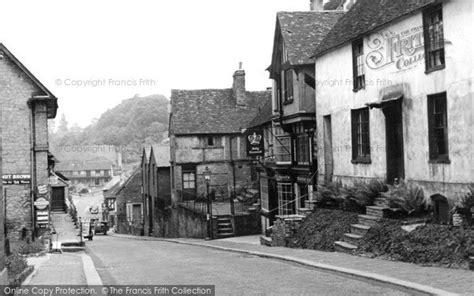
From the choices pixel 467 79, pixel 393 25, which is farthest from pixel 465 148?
pixel 393 25

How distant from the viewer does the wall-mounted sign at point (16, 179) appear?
28.3 metres

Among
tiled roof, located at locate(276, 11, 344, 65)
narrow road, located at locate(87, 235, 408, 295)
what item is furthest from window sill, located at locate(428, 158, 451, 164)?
tiled roof, located at locate(276, 11, 344, 65)

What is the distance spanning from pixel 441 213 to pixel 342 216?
4.47 meters

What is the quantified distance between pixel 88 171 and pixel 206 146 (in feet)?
232

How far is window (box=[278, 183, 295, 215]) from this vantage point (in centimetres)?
2706

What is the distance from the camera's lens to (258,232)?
3297cm

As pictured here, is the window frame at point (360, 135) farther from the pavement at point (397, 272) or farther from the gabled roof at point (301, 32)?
the pavement at point (397, 272)

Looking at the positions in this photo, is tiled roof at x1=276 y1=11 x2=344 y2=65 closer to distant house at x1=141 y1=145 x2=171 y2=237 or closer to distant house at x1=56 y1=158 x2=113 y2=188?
distant house at x1=141 y1=145 x2=171 y2=237

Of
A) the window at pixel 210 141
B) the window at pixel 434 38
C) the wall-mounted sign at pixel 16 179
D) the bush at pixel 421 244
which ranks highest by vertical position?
the window at pixel 434 38

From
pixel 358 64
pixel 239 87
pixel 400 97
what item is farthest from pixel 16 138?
pixel 400 97

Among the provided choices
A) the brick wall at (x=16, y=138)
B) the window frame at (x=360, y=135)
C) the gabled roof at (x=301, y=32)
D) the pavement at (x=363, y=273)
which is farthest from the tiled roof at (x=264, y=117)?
the pavement at (x=363, y=273)

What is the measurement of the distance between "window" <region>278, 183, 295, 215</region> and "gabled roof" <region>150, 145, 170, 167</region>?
17.0 metres

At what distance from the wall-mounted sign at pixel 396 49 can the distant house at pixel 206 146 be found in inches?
807

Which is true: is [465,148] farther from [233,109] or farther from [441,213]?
[233,109]
